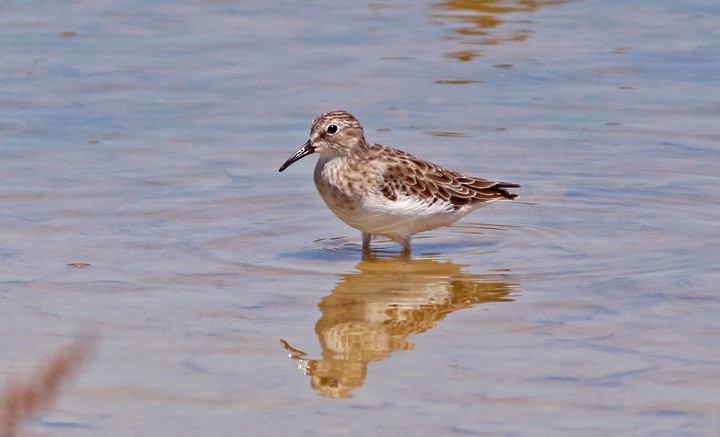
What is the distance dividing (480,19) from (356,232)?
8593 mm

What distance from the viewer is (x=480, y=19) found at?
20.1 meters

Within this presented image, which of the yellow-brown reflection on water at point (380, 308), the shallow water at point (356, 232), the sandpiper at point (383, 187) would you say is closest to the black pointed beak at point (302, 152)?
the sandpiper at point (383, 187)

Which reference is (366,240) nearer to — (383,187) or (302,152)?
(383,187)

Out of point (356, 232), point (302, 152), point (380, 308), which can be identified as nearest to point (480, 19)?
point (356, 232)

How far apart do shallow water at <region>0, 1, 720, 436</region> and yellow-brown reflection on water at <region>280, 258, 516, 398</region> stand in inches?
1.2

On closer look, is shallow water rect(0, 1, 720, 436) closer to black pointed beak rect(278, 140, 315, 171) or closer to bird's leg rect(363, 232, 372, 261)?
bird's leg rect(363, 232, 372, 261)

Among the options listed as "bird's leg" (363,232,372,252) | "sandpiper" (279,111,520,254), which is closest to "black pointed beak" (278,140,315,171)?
"sandpiper" (279,111,520,254)

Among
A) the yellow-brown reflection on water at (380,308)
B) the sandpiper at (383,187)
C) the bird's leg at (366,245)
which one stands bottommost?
the bird's leg at (366,245)

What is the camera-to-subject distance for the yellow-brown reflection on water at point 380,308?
8227 mm

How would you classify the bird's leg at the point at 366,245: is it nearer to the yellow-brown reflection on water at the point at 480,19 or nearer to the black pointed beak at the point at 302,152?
the black pointed beak at the point at 302,152

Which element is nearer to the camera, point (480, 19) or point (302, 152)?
point (302, 152)

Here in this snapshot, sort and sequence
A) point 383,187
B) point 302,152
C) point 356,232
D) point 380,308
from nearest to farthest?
point 380,308, point 383,187, point 302,152, point 356,232

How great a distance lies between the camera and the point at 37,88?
1645cm

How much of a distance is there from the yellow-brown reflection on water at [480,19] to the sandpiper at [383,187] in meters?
6.41
